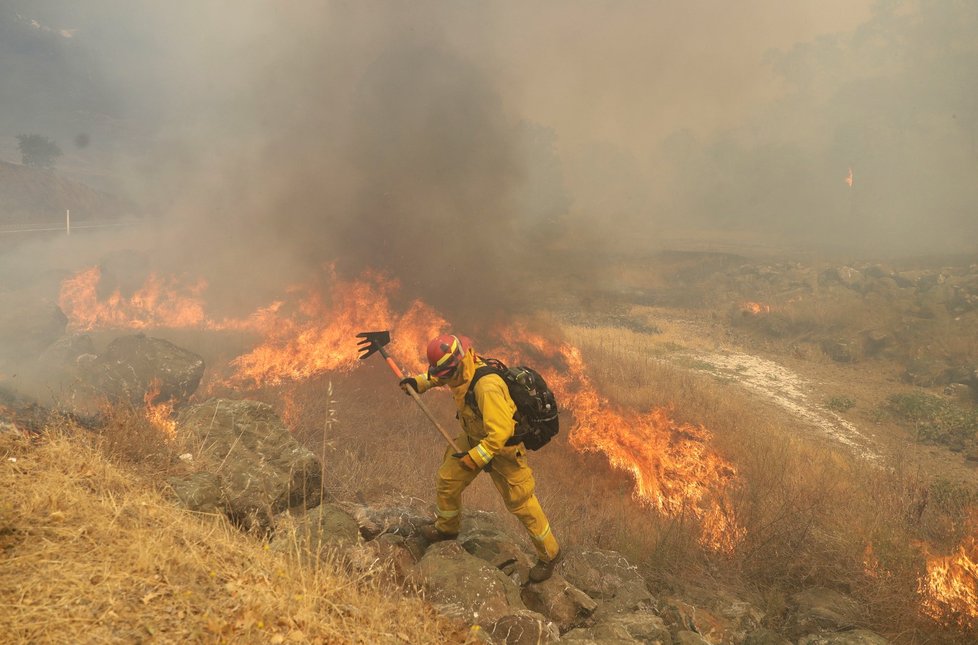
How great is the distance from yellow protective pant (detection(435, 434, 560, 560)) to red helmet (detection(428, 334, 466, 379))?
89 cm

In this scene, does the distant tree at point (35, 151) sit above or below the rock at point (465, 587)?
above

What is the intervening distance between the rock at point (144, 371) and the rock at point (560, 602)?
27.2ft

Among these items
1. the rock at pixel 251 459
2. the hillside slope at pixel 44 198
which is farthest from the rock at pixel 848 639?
the hillside slope at pixel 44 198

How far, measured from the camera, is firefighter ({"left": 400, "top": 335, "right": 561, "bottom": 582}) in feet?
14.4

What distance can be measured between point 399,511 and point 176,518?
8.49ft

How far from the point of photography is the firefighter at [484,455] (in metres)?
4.40

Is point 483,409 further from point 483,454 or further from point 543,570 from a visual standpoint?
point 543,570

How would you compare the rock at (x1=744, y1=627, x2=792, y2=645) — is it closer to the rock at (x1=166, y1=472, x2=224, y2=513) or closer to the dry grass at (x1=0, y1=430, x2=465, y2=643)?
the dry grass at (x1=0, y1=430, x2=465, y2=643)

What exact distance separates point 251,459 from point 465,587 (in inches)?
109

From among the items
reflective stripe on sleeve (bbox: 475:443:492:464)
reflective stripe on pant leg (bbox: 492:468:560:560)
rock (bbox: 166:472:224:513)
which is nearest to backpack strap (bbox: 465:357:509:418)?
reflective stripe on sleeve (bbox: 475:443:492:464)

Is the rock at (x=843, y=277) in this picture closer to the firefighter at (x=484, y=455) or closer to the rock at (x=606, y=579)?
the rock at (x=606, y=579)

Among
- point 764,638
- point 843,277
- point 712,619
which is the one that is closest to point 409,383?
point 712,619

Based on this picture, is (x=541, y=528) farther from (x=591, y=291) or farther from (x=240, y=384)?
(x=591, y=291)

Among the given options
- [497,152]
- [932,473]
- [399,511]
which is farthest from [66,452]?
[497,152]
